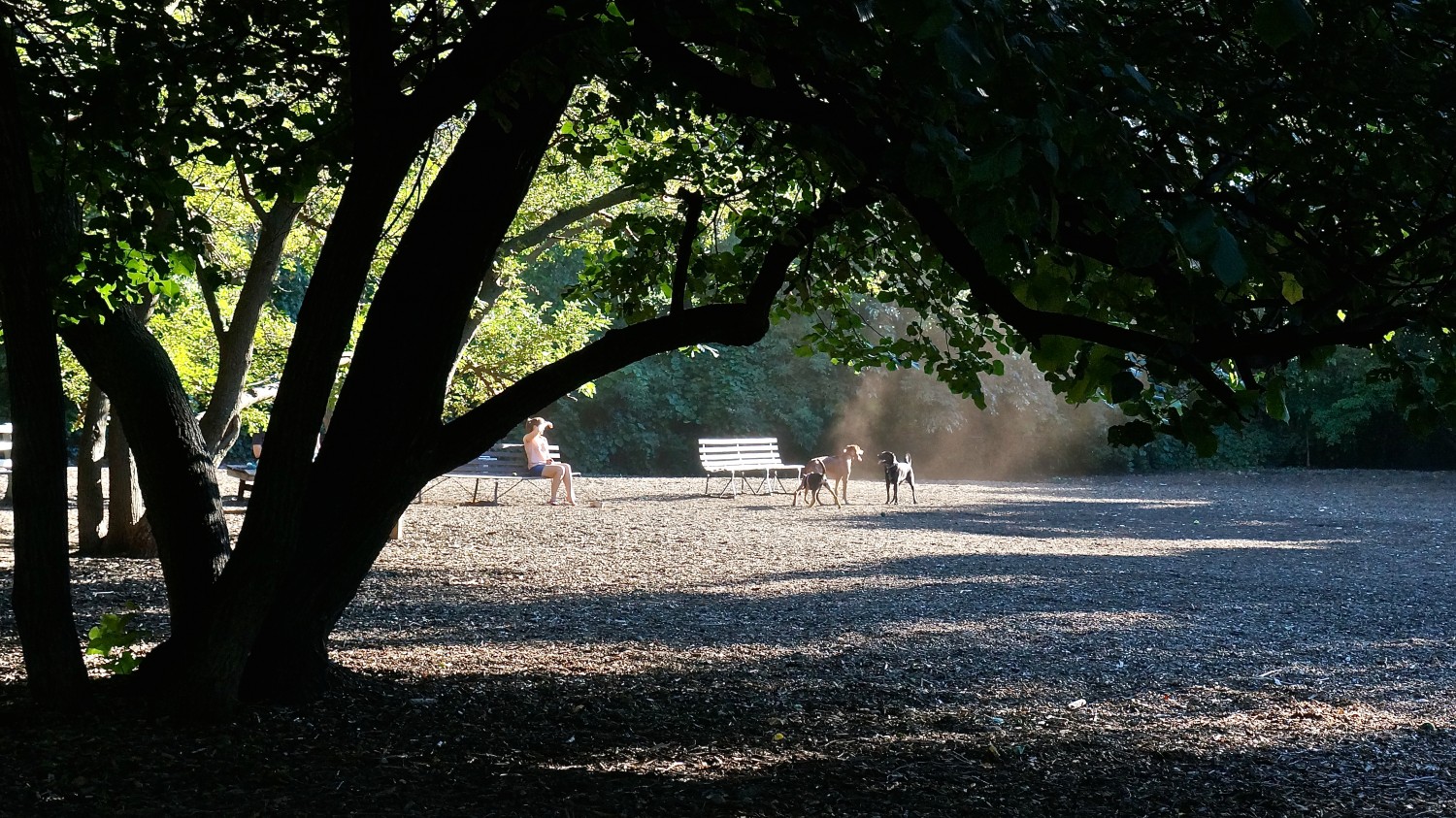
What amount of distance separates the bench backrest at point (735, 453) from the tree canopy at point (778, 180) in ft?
49.0

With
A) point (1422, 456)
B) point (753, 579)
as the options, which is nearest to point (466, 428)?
point (753, 579)

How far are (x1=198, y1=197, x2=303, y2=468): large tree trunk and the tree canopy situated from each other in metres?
3.91

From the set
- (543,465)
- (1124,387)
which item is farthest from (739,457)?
(1124,387)

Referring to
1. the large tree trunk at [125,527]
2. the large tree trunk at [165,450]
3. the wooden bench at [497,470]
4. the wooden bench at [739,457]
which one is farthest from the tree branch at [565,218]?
the wooden bench at [739,457]

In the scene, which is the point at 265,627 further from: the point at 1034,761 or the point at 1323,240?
the point at 1323,240

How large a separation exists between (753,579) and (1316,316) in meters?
7.34

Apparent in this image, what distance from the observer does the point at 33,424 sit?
3.87 m

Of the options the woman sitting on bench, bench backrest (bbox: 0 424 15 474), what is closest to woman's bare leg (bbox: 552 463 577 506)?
the woman sitting on bench

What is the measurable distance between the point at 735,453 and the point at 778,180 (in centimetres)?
1603

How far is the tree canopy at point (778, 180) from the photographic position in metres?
2.71

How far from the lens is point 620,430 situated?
105 feet

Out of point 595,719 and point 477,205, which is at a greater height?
point 477,205

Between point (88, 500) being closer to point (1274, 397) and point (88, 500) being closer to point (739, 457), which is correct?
point (1274, 397)

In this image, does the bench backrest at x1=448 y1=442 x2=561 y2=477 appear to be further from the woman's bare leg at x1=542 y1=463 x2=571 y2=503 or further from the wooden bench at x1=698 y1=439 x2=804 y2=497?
the wooden bench at x1=698 y1=439 x2=804 y2=497
